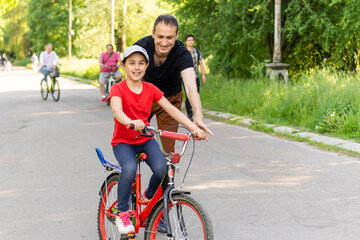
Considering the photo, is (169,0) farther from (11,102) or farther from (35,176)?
(35,176)

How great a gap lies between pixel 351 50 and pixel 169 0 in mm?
6990

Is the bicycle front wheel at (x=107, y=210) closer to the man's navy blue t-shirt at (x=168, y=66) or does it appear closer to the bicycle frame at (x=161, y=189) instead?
the bicycle frame at (x=161, y=189)

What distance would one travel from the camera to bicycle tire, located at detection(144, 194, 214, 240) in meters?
3.40

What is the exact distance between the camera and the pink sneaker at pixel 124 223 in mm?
3795

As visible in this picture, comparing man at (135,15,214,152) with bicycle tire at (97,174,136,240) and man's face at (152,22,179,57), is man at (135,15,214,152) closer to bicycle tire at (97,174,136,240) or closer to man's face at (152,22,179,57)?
man's face at (152,22,179,57)

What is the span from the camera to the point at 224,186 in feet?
20.2

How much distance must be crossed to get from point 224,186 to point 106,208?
7.13ft

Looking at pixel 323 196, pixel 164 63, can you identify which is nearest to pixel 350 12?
pixel 323 196

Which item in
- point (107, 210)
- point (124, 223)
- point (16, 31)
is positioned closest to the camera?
point (124, 223)

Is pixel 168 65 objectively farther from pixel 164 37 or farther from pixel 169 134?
pixel 169 134

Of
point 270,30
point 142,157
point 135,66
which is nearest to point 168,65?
point 135,66

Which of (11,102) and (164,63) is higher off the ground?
(164,63)

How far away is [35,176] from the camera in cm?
686

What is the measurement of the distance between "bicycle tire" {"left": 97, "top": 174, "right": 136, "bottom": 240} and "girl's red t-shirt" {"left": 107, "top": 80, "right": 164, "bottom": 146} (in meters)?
0.39
